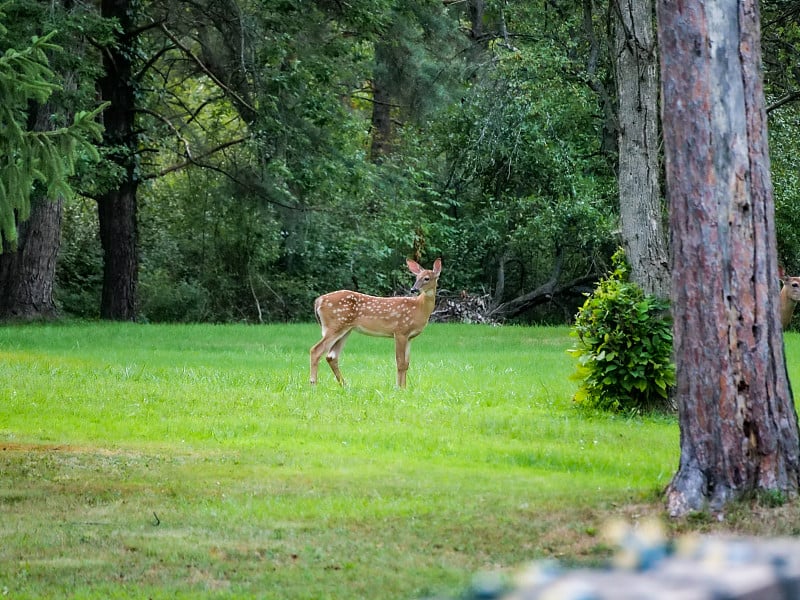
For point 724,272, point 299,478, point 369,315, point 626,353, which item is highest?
point 724,272

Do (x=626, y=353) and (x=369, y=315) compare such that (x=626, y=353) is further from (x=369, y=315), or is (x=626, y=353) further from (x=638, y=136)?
(x=369, y=315)

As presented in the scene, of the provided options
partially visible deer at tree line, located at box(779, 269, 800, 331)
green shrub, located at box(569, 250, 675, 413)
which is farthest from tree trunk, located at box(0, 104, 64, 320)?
green shrub, located at box(569, 250, 675, 413)

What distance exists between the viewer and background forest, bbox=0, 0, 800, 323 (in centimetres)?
2686

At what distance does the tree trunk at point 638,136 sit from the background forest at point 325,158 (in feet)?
32.2

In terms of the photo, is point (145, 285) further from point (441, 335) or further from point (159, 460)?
point (159, 460)

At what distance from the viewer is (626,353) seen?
13.2 meters

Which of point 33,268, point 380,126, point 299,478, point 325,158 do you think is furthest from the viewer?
point 380,126

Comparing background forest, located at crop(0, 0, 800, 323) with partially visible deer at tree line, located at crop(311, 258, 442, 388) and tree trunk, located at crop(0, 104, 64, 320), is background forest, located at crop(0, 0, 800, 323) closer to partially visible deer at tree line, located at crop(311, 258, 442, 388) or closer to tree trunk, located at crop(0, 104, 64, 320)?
tree trunk, located at crop(0, 104, 64, 320)

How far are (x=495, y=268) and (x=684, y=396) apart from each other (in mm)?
29034

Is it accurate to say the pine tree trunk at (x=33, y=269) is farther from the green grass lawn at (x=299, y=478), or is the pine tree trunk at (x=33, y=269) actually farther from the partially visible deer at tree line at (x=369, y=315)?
the partially visible deer at tree line at (x=369, y=315)

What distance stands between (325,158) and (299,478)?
1893 cm

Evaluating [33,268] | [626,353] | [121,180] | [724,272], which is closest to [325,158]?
[121,180]

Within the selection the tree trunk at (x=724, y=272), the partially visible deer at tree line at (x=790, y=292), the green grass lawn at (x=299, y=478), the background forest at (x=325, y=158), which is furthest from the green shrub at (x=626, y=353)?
the background forest at (x=325, y=158)

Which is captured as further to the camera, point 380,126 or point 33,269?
point 380,126
